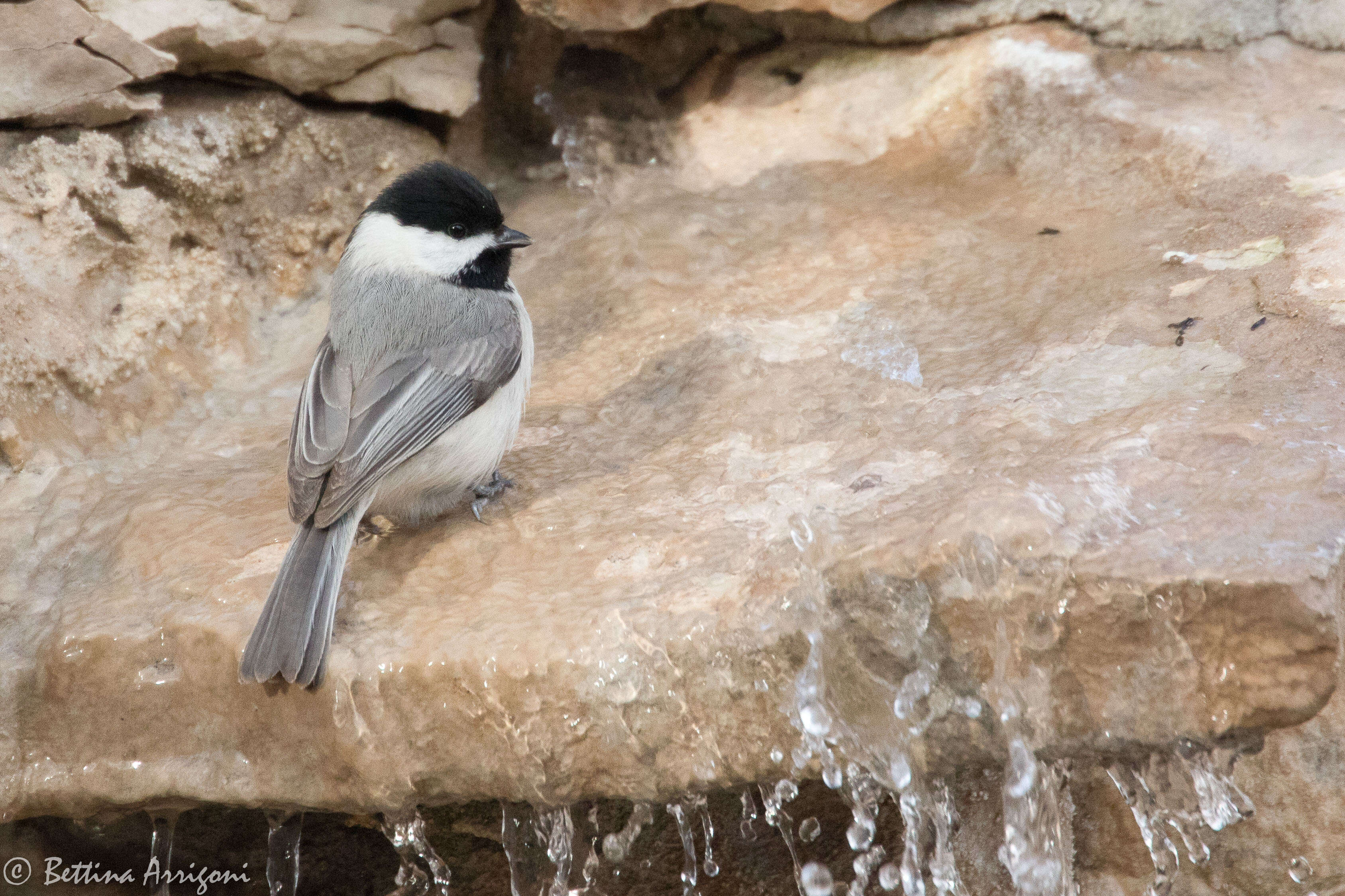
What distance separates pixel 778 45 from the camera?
5.35m

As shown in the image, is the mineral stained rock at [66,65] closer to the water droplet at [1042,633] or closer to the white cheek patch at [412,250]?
the white cheek patch at [412,250]

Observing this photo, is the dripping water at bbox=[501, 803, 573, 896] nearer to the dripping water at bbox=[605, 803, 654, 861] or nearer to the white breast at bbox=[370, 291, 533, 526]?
the dripping water at bbox=[605, 803, 654, 861]

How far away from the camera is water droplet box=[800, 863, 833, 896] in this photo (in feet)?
9.96

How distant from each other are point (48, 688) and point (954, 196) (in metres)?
3.44

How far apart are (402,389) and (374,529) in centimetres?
45

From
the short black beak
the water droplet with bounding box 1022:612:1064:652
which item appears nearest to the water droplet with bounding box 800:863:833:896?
the water droplet with bounding box 1022:612:1064:652

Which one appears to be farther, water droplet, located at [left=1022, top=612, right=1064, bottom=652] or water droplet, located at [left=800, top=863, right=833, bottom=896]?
water droplet, located at [left=800, top=863, right=833, bottom=896]

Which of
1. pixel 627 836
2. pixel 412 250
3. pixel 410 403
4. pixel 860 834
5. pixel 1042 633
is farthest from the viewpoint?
pixel 412 250

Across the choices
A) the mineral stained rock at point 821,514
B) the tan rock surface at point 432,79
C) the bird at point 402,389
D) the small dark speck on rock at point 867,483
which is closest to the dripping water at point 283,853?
the mineral stained rock at point 821,514

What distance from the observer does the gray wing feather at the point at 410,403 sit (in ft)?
9.70

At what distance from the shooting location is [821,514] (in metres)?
2.70

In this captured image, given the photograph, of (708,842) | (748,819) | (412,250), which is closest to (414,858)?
(708,842)

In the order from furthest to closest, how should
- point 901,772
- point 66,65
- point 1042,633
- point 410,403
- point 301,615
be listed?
1. point 66,65
2. point 410,403
3. point 301,615
4. point 901,772
5. point 1042,633

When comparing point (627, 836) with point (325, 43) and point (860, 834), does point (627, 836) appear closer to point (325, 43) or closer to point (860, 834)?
point (860, 834)
